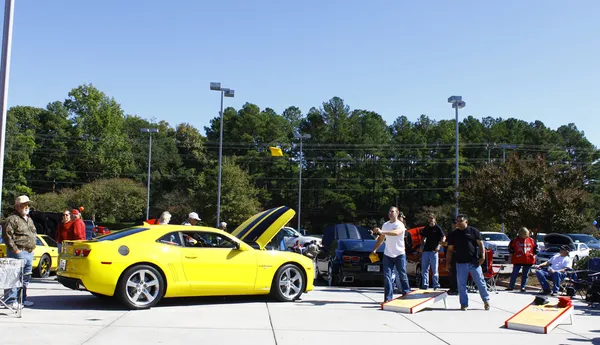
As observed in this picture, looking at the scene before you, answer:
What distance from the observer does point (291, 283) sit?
Result: 10.8 m

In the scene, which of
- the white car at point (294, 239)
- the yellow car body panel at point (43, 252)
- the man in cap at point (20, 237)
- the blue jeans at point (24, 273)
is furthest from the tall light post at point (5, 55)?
the white car at point (294, 239)

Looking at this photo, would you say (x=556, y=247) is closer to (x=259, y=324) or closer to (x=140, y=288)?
(x=259, y=324)

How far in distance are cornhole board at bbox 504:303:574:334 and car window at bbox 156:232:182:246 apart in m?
5.33

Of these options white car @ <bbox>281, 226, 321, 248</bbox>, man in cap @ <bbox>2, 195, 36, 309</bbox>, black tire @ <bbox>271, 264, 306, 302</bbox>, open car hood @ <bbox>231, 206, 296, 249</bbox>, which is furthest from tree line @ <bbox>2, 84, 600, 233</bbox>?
man in cap @ <bbox>2, 195, 36, 309</bbox>

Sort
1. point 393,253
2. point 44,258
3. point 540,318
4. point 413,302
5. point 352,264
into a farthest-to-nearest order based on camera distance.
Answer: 1. point 44,258
2. point 352,264
3. point 393,253
4. point 413,302
5. point 540,318

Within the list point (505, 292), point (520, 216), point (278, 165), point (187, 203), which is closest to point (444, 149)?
point (278, 165)

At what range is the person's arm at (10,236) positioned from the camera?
9.02m

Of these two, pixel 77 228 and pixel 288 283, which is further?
pixel 77 228

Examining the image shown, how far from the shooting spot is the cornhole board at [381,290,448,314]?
388 inches

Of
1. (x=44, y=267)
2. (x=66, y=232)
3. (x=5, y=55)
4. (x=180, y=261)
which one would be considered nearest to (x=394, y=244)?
(x=180, y=261)

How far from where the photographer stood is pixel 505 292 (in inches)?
557

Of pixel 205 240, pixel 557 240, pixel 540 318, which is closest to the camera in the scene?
pixel 540 318

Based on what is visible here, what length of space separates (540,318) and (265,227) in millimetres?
5338

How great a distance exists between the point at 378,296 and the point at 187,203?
49.1m
